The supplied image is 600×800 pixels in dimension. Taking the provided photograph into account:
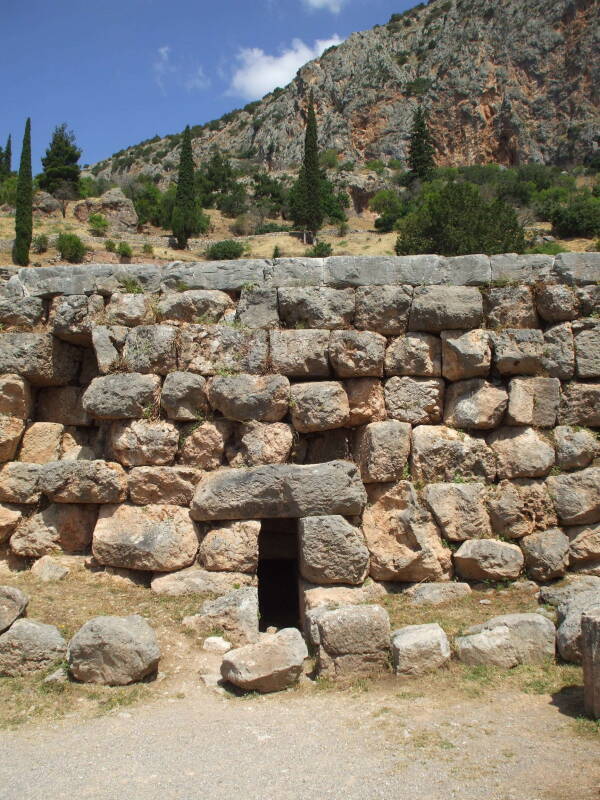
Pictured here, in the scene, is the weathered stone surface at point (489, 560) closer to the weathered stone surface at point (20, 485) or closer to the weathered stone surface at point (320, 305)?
the weathered stone surface at point (320, 305)

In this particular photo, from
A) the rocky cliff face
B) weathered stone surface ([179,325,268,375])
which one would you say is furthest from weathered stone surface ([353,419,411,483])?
the rocky cliff face

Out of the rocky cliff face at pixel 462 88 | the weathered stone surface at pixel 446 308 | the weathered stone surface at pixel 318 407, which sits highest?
the rocky cliff face at pixel 462 88

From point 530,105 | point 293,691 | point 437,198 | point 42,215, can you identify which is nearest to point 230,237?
→ point 42,215

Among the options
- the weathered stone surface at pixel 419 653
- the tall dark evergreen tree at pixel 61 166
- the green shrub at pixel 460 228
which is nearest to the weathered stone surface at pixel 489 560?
the weathered stone surface at pixel 419 653

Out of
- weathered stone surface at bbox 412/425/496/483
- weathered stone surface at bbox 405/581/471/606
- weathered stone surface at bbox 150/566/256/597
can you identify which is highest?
weathered stone surface at bbox 412/425/496/483

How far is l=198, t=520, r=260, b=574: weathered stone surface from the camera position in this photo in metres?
6.64

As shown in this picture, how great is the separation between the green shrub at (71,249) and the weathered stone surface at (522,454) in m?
29.2

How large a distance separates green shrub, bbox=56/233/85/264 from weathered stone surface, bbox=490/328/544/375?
28.9m

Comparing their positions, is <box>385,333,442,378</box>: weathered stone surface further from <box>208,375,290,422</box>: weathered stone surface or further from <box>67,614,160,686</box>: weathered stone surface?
<box>67,614,160,686</box>: weathered stone surface

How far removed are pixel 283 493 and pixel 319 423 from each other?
0.89 meters

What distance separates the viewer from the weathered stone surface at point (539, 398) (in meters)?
7.18

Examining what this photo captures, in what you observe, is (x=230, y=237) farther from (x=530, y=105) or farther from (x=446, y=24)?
(x=446, y=24)

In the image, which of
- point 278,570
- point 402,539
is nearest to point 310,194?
point 278,570

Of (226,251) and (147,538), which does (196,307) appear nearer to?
(147,538)
